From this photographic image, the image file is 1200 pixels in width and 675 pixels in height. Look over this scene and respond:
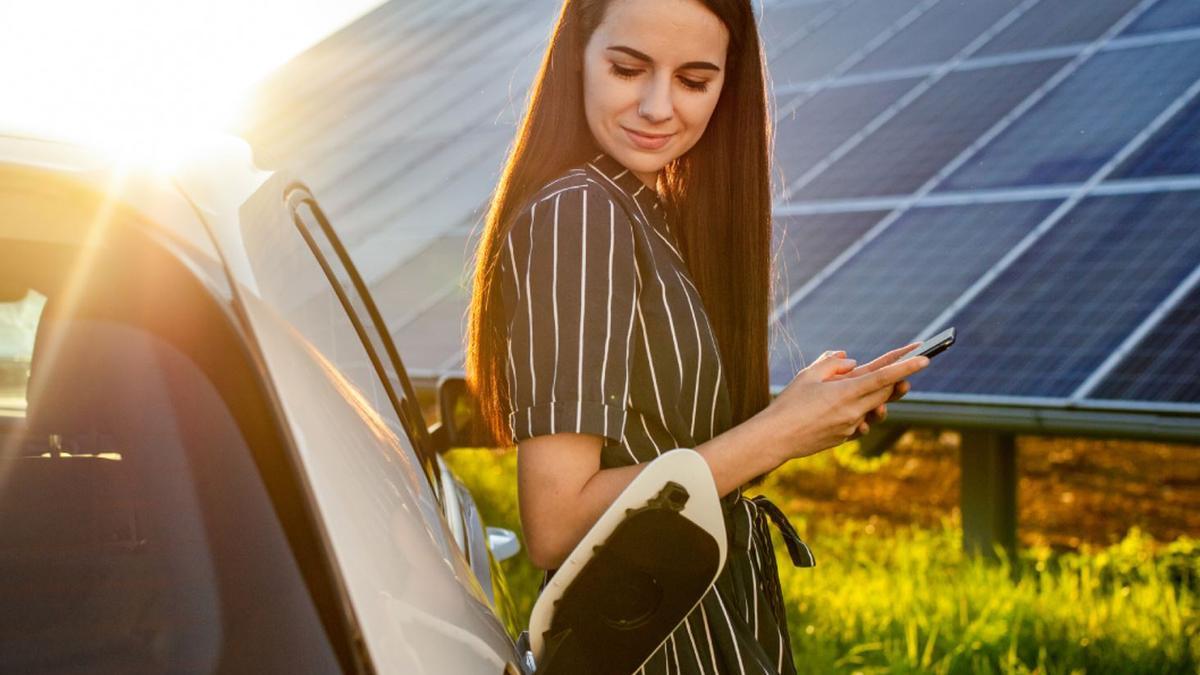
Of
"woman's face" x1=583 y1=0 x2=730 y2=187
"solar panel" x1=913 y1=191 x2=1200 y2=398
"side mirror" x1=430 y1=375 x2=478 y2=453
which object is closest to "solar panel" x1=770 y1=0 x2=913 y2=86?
"solar panel" x1=913 y1=191 x2=1200 y2=398

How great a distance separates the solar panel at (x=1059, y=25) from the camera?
24.5 ft

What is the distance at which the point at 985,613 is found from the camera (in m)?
4.51

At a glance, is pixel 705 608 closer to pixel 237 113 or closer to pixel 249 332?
pixel 249 332

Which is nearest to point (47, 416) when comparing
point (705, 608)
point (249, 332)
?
point (249, 332)

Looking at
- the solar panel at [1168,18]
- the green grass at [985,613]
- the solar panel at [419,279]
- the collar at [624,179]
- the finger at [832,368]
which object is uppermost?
the solar panel at [1168,18]

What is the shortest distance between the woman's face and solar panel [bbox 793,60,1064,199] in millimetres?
4509

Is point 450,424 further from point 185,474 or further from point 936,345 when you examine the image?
point 185,474

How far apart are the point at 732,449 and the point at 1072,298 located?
3.76 metres

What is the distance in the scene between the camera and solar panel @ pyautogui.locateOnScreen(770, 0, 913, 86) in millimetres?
8297

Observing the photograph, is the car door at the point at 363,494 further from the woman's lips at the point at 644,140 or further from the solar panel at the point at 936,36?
the solar panel at the point at 936,36

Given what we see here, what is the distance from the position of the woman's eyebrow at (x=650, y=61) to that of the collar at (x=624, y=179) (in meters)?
0.15

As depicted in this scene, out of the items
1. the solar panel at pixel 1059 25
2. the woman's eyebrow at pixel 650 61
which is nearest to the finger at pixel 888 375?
the woman's eyebrow at pixel 650 61

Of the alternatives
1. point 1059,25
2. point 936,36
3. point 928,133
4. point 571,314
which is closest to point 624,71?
point 571,314

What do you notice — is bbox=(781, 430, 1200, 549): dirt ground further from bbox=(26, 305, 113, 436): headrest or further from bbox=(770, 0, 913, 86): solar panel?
bbox=(26, 305, 113, 436): headrest
